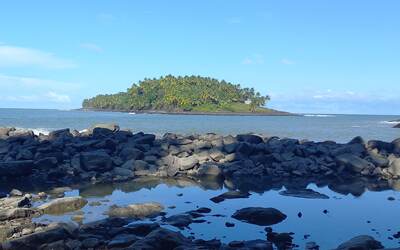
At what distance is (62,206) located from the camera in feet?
52.9

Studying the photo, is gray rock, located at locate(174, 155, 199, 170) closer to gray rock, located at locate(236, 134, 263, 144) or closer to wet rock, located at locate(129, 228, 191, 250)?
gray rock, located at locate(236, 134, 263, 144)

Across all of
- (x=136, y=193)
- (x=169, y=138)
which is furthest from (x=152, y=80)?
(x=136, y=193)

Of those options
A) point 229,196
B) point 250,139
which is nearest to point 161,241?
point 229,196

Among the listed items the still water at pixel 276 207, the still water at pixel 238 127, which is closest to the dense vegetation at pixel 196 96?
the still water at pixel 238 127

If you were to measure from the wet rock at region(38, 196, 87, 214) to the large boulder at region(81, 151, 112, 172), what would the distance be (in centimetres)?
758

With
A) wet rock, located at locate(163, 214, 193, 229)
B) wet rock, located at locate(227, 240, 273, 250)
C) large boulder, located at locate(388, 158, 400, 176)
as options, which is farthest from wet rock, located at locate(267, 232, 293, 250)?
large boulder, located at locate(388, 158, 400, 176)

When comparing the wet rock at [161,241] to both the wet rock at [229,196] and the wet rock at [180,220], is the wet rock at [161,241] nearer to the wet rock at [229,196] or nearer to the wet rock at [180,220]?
the wet rock at [180,220]

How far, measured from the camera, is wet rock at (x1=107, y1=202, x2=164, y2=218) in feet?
49.7

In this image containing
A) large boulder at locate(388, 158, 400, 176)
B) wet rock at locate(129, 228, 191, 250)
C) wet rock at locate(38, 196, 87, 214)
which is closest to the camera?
wet rock at locate(129, 228, 191, 250)

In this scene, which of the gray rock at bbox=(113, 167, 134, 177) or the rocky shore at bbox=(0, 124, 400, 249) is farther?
the gray rock at bbox=(113, 167, 134, 177)

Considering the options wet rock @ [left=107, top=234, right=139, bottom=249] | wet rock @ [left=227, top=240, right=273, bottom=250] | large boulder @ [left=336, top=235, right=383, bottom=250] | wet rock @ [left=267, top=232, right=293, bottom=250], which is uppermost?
large boulder @ [left=336, top=235, right=383, bottom=250]

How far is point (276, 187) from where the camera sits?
21594mm

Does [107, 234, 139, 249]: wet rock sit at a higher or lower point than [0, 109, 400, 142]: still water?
higher

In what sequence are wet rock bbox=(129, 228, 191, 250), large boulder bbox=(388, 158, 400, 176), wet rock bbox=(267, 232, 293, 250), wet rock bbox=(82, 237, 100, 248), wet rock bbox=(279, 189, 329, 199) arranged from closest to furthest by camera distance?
wet rock bbox=(129, 228, 191, 250) < wet rock bbox=(82, 237, 100, 248) < wet rock bbox=(267, 232, 293, 250) < wet rock bbox=(279, 189, 329, 199) < large boulder bbox=(388, 158, 400, 176)
